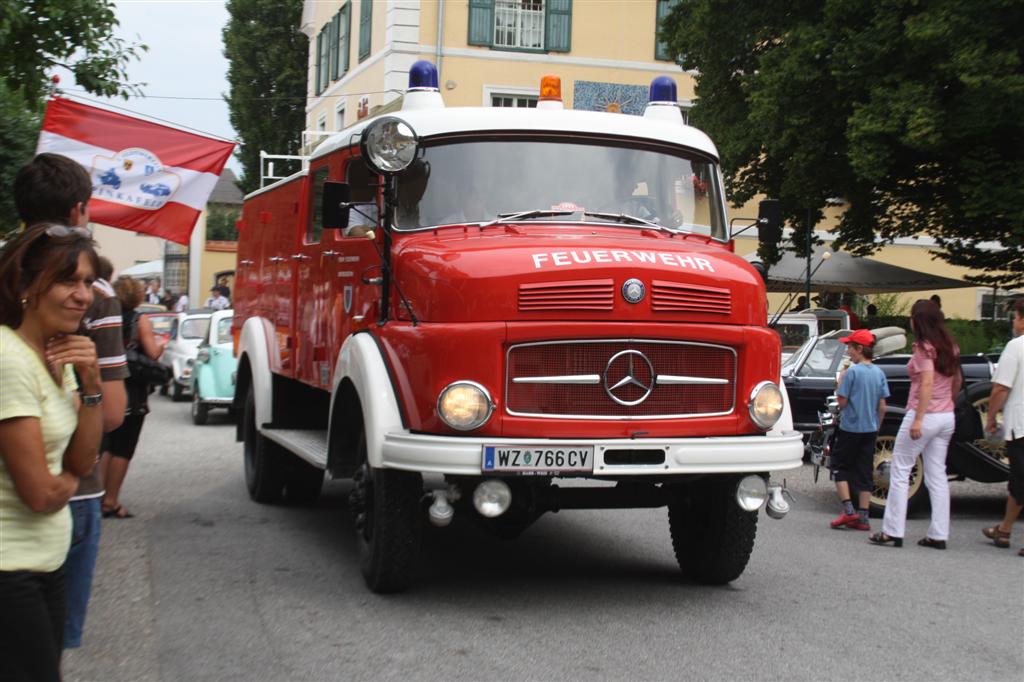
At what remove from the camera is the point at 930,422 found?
9.18 meters

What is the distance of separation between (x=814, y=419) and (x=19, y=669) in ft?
39.5

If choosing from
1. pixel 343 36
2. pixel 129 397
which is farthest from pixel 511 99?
pixel 129 397

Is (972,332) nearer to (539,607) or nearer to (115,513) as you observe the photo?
(115,513)

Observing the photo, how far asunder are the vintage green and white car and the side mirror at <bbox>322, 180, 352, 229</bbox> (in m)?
10.6

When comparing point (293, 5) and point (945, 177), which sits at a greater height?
point (293, 5)

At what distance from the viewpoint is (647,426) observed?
6.57 m

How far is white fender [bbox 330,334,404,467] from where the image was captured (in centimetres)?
652

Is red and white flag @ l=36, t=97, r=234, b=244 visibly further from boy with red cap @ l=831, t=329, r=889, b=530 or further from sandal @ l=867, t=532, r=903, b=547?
sandal @ l=867, t=532, r=903, b=547

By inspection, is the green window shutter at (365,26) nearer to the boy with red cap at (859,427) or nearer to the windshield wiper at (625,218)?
the boy with red cap at (859,427)

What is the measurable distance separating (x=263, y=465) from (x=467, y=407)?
444 cm

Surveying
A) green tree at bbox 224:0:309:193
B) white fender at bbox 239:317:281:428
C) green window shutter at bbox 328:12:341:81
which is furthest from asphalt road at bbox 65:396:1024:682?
green tree at bbox 224:0:309:193

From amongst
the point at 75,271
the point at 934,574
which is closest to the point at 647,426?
the point at 934,574

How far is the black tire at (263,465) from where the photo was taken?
1028 cm

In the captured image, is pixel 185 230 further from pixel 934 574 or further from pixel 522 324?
pixel 934 574
